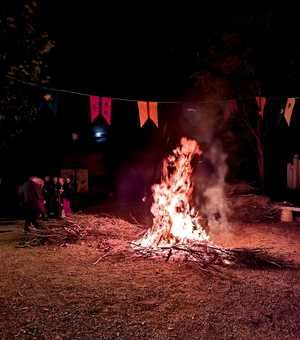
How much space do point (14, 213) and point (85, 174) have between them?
609cm

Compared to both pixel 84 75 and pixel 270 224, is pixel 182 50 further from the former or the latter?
pixel 270 224

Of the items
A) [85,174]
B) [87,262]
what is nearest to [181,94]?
[85,174]

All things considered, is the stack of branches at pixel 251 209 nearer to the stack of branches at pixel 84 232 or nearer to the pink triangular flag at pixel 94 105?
the stack of branches at pixel 84 232

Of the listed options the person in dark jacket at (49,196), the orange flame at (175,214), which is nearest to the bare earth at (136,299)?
the orange flame at (175,214)

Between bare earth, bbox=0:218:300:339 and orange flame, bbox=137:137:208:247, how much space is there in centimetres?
136

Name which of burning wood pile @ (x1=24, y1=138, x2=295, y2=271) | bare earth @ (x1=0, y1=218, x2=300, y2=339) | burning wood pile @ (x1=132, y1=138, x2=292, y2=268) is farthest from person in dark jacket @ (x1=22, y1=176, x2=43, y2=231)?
burning wood pile @ (x1=132, y1=138, x2=292, y2=268)

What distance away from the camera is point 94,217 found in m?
12.8

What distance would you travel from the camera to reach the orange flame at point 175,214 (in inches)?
408

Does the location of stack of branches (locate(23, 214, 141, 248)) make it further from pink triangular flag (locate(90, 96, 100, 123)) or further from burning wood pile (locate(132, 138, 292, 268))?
pink triangular flag (locate(90, 96, 100, 123))

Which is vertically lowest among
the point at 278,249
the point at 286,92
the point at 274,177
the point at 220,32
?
the point at 278,249

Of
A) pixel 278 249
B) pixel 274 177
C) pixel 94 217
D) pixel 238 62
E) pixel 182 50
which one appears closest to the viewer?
pixel 278 249

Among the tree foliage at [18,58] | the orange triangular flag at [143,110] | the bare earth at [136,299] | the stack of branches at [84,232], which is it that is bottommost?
the bare earth at [136,299]

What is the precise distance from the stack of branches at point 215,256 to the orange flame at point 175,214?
0.59 metres

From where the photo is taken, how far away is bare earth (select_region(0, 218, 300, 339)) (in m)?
5.49
